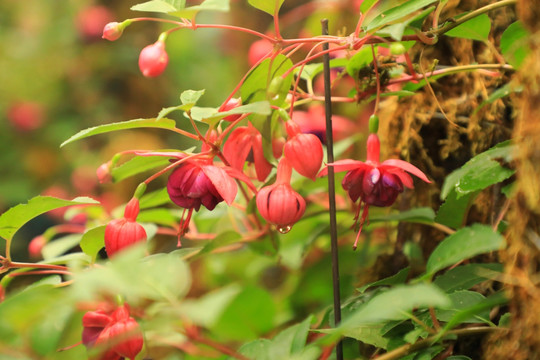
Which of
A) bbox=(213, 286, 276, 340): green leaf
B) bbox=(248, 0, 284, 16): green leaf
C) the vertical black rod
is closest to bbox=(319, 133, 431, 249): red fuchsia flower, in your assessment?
the vertical black rod

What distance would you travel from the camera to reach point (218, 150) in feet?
1.55

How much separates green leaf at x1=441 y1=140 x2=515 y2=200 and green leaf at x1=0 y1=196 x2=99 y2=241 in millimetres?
319

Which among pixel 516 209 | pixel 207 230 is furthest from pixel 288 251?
pixel 516 209

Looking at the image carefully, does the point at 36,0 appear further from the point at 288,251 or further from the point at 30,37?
the point at 288,251

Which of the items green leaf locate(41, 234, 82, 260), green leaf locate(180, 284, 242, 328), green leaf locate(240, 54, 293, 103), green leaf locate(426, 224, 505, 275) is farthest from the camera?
green leaf locate(41, 234, 82, 260)

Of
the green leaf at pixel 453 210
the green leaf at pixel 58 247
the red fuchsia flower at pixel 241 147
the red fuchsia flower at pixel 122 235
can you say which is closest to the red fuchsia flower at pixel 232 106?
the red fuchsia flower at pixel 241 147

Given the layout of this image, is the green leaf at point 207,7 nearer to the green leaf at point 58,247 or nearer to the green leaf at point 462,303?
the green leaf at point 462,303

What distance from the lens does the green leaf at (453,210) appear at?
54 cm

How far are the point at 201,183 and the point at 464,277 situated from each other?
24 cm

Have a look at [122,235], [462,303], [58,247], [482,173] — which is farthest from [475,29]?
[58,247]

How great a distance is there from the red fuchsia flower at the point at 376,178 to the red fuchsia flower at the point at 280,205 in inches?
1.7

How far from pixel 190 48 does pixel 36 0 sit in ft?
2.17

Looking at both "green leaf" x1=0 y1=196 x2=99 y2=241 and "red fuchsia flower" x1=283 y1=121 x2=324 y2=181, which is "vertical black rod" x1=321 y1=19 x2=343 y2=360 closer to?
"red fuchsia flower" x1=283 y1=121 x2=324 y2=181

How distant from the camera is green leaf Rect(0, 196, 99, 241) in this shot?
485 mm
